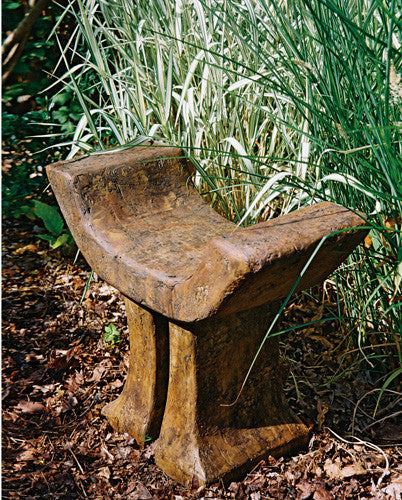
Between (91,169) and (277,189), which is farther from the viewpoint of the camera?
(277,189)

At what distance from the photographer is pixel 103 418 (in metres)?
1.97

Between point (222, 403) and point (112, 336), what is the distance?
72 cm

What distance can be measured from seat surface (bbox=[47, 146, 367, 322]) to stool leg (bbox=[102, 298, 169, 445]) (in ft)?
0.51

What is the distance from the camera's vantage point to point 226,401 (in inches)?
66.4

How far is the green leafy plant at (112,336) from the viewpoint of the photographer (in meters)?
2.29

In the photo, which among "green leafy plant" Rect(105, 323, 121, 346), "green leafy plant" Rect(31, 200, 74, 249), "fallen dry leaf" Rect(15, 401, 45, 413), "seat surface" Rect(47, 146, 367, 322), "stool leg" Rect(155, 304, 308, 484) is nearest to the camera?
"seat surface" Rect(47, 146, 367, 322)

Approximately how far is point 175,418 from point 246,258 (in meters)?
0.64

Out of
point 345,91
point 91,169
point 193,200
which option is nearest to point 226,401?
point 193,200

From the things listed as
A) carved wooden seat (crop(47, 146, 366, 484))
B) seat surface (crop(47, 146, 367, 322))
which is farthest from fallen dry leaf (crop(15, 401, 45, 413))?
seat surface (crop(47, 146, 367, 322))

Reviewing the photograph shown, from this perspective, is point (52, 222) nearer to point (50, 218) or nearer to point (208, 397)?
point (50, 218)

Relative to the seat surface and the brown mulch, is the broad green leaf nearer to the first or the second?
the brown mulch

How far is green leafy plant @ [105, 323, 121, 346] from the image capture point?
7.50ft

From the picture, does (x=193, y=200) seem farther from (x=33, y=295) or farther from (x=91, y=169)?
(x=33, y=295)

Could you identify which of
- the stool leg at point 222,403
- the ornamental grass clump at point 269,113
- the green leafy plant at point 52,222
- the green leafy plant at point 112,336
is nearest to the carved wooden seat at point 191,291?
the stool leg at point 222,403
